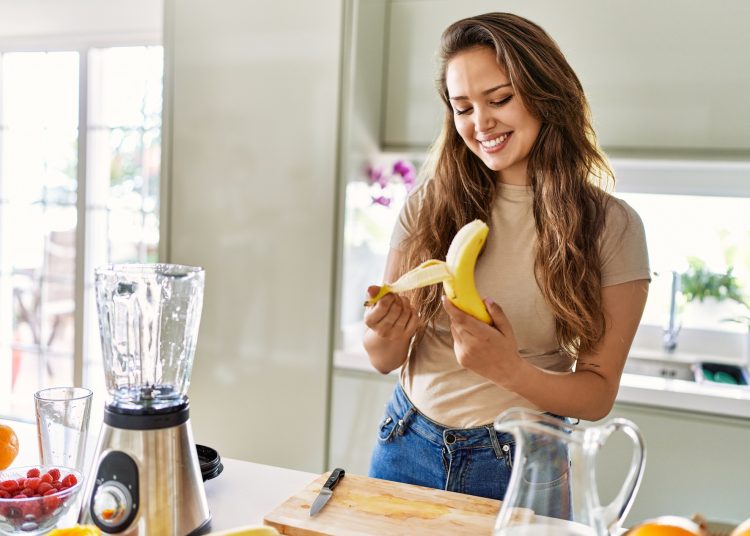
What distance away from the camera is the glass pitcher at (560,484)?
670 millimetres

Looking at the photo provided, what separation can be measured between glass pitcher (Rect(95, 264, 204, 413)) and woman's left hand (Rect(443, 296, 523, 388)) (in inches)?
13.5

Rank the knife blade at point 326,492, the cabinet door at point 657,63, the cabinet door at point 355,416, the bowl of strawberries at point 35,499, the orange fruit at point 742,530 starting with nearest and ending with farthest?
the orange fruit at point 742,530 < the bowl of strawberries at point 35,499 < the knife blade at point 326,492 < the cabinet door at point 657,63 < the cabinet door at point 355,416

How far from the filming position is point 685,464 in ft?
6.27

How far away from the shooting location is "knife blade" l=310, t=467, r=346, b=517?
94cm

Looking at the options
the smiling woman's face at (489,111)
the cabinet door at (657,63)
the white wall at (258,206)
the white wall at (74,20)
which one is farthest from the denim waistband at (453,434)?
the white wall at (74,20)

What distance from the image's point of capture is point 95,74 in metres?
2.82

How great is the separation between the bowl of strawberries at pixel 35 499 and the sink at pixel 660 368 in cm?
181

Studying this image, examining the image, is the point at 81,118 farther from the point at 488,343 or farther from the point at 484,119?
the point at 488,343

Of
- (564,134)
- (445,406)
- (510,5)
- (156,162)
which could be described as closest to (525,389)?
(445,406)

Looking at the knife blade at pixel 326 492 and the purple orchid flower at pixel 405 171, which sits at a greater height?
the purple orchid flower at pixel 405 171

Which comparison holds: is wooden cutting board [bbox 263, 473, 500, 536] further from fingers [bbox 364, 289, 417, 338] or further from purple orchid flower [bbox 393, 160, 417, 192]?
purple orchid flower [bbox 393, 160, 417, 192]

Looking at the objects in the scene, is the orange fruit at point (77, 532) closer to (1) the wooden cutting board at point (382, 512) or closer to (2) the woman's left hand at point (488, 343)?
(1) the wooden cutting board at point (382, 512)

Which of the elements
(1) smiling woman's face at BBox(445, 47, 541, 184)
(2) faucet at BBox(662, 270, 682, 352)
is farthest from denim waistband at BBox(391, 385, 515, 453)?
(2) faucet at BBox(662, 270, 682, 352)

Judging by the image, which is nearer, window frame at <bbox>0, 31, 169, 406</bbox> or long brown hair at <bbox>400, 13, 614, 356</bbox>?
long brown hair at <bbox>400, 13, 614, 356</bbox>
